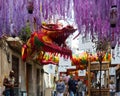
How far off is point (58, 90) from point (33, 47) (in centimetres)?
714

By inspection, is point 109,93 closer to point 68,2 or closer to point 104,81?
point 104,81

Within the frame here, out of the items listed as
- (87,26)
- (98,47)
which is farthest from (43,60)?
(87,26)

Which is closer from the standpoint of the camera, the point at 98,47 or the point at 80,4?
the point at 80,4

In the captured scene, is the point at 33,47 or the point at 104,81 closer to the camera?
the point at 33,47

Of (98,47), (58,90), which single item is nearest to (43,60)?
(58,90)

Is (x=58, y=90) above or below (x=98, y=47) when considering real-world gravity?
below

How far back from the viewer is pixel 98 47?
63.1ft

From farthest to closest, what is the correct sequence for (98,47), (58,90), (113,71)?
(113,71) < (58,90) < (98,47)

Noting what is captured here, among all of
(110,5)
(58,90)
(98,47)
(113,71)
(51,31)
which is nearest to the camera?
(110,5)

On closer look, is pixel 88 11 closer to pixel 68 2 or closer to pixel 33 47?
pixel 68 2

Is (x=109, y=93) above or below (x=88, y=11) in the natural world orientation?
below

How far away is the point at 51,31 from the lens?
17328 millimetres

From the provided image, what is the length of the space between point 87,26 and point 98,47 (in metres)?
8.49

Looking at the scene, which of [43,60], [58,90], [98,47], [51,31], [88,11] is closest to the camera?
[88,11]
